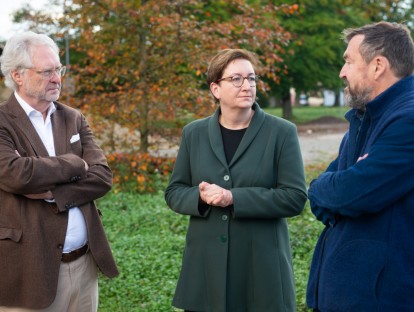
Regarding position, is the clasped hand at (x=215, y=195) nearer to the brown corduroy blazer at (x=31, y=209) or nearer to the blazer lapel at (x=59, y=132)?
the brown corduroy blazer at (x=31, y=209)

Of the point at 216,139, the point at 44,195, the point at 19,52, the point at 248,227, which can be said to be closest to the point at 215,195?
the point at 248,227

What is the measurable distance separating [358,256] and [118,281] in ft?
12.8

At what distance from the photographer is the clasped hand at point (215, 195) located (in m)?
3.53

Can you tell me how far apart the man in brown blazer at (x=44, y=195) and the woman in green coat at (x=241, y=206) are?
55 centimetres

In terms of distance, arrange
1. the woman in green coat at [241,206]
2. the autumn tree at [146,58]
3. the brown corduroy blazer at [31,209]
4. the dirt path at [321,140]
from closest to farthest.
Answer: the brown corduroy blazer at [31,209]
the woman in green coat at [241,206]
the autumn tree at [146,58]
the dirt path at [321,140]

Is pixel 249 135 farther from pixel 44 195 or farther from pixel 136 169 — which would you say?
pixel 136 169

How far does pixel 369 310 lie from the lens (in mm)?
2820

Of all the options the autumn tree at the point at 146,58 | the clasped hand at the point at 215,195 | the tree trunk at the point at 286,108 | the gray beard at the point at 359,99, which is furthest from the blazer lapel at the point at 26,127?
the tree trunk at the point at 286,108

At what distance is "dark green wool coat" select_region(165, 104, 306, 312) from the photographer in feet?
11.8

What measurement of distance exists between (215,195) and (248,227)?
1.02 ft

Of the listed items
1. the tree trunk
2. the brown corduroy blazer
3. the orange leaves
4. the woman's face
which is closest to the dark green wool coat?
the woman's face

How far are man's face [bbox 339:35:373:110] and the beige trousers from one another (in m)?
1.87

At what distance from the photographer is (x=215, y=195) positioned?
3.53 meters

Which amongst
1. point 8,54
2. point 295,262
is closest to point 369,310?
point 8,54
